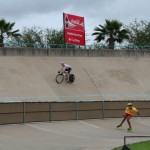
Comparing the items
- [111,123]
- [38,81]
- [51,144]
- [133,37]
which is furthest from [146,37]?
[51,144]

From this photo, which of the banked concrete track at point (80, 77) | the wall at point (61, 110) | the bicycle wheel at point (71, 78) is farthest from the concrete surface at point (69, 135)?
the bicycle wheel at point (71, 78)

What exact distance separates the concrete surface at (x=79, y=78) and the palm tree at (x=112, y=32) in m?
9.81

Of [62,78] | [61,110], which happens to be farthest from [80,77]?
[61,110]

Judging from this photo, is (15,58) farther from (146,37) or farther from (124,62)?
(146,37)

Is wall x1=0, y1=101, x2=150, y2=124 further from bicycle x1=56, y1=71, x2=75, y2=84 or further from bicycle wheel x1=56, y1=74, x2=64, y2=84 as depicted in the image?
bicycle wheel x1=56, y1=74, x2=64, y2=84

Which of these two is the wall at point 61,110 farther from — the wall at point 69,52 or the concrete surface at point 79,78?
the wall at point 69,52

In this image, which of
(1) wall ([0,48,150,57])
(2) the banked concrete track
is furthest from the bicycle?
(1) wall ([0,48,150,57])

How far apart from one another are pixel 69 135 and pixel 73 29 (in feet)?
61.8

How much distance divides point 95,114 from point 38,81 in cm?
550

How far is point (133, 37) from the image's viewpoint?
2470 inches

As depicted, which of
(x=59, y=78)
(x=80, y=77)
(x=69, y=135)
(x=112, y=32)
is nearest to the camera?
(x=69, y=135)

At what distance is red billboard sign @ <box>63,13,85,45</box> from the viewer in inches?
1441

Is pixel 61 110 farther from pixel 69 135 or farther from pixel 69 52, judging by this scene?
pixel 69 52

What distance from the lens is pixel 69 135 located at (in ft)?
64.2
